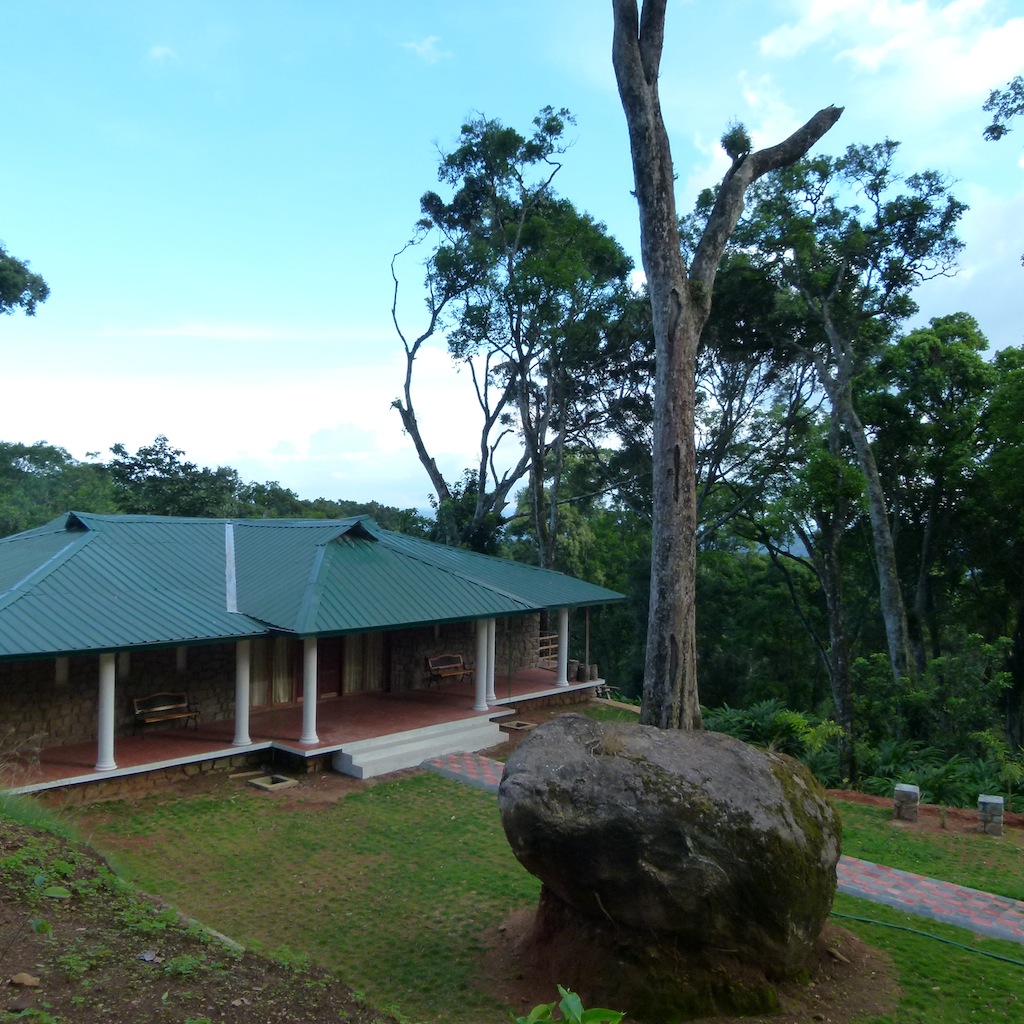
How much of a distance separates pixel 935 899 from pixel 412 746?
745cm

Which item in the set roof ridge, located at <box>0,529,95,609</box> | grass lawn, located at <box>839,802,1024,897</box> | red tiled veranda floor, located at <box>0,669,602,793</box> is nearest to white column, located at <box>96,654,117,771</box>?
red tiled veranda floor, located at <box>0,669,602,793</box>

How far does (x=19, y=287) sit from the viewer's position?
23.4 meters

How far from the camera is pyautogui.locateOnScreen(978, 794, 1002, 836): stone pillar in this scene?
10562 mm

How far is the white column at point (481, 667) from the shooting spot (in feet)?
48.9

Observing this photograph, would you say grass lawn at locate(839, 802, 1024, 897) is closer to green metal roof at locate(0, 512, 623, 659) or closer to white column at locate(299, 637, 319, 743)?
green metal roof at locate(0, 512, 623, 659)

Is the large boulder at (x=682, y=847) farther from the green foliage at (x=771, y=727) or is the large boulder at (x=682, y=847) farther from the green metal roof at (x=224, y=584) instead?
the green foliage at (x=771, y=727)

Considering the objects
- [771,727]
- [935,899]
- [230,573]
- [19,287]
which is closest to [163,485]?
[19,287]

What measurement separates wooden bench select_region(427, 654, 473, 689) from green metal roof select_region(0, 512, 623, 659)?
1798 millimetres

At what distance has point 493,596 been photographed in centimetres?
1516

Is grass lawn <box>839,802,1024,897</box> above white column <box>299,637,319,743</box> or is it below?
below

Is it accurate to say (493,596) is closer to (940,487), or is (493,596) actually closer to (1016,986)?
(1016,986)

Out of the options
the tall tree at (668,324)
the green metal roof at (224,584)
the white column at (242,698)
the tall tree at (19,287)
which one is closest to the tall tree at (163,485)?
the tall tree at (19,287)

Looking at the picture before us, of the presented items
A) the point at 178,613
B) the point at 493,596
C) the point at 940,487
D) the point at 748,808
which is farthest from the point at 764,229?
the point at 748,808

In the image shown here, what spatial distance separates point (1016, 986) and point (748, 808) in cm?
256
